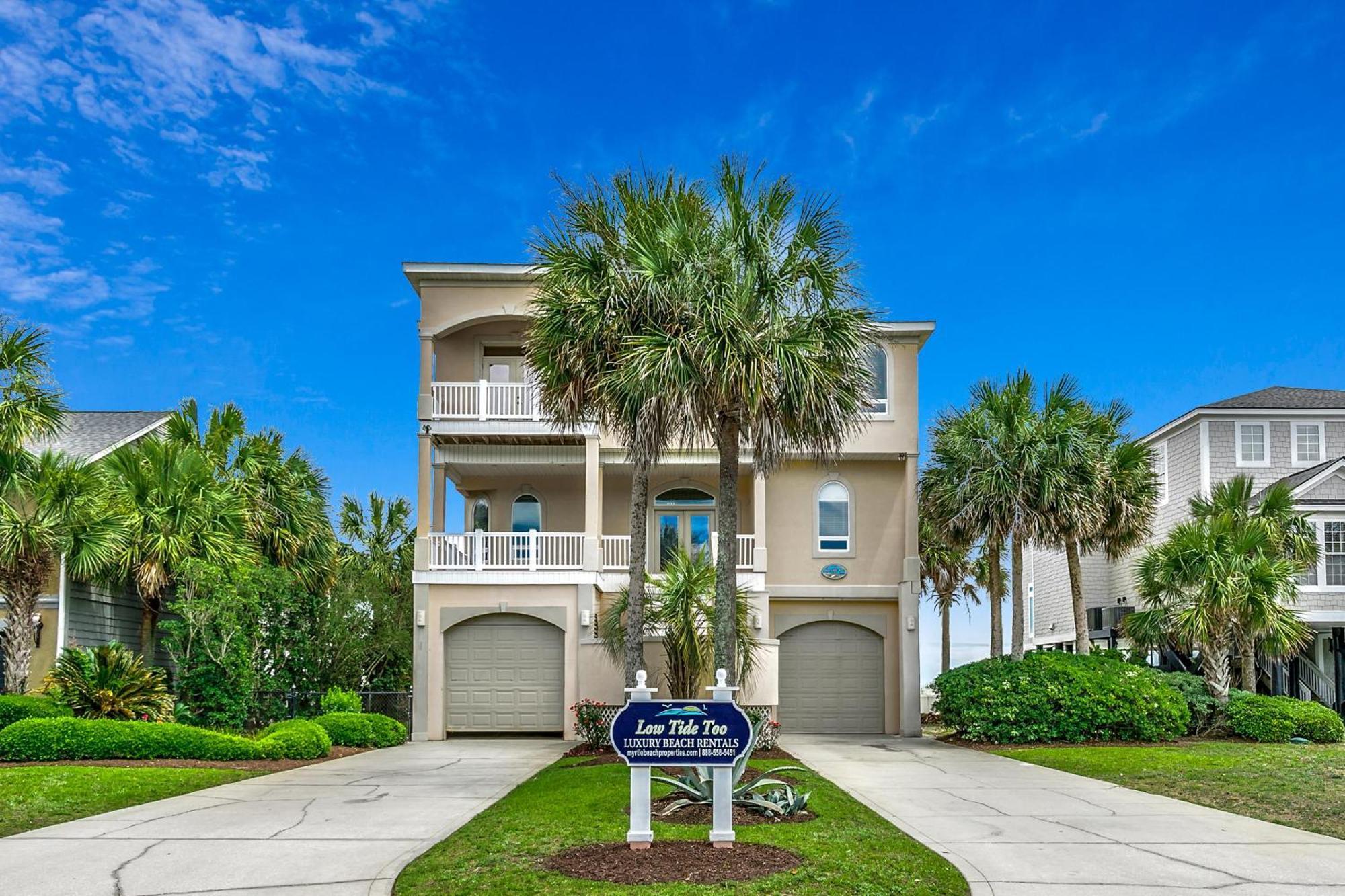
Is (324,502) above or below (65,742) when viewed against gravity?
above

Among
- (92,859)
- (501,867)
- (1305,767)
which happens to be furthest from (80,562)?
(1305,767)

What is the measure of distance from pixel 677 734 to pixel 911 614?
18006mm

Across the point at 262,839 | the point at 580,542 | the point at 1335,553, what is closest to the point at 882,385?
the point at 580,542

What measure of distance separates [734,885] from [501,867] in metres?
2.06

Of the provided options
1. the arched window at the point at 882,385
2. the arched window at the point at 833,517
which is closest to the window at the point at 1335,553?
the arched window at the point at 882,385

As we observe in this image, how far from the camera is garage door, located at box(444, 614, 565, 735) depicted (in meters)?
25.9

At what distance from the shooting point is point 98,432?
30156 mm

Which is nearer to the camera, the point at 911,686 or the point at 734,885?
the point at 734,885

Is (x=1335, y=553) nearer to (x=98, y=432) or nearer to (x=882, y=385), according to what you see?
(x=882, y=385)

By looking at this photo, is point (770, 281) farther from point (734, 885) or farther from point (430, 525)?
point (430, 525)

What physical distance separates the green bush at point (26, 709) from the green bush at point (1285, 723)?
2195 centimetres

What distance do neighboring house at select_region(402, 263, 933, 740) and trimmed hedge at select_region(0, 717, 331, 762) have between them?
19.1ft

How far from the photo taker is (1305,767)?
60.6ft

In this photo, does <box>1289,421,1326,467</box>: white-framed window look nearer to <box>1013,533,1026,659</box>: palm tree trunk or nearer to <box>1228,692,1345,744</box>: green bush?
<box>1228,692,1345,744</box>: green bush
